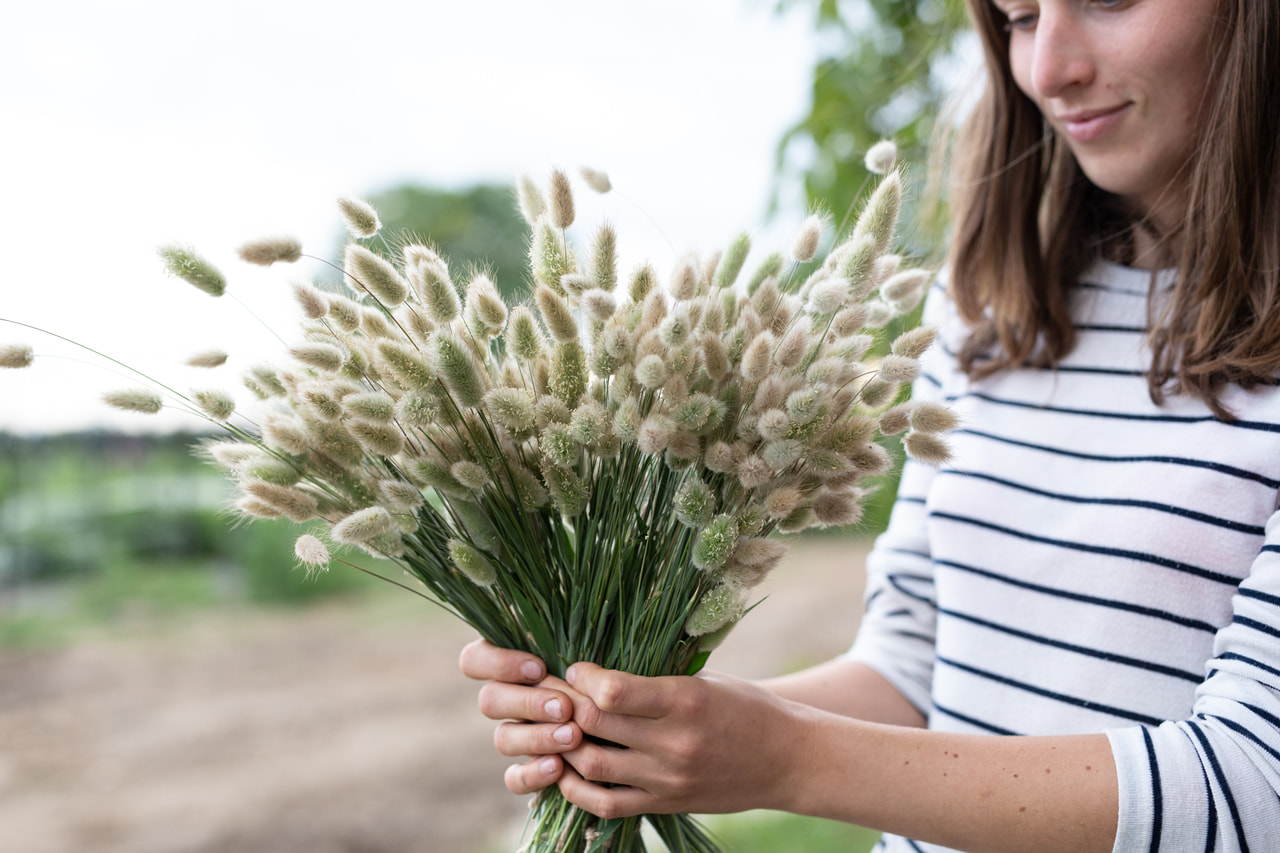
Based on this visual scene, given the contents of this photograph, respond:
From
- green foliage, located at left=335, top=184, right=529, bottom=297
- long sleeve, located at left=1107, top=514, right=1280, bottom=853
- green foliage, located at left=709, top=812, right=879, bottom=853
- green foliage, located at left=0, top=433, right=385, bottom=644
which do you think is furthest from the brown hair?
green foliage, located at left=335, top=184, right=529, bottom=297

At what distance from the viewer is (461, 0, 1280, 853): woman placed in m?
0.69

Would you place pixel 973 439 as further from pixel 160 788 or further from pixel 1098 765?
pixel 160 788

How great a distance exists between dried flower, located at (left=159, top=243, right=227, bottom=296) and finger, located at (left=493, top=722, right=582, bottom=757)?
0.40m

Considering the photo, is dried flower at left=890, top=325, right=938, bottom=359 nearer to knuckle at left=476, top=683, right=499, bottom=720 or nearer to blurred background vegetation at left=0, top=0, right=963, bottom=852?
knuckle at left=476, top=683, right=499, bottom=720

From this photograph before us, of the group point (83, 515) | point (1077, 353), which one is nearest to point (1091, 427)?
point (1077, 353)

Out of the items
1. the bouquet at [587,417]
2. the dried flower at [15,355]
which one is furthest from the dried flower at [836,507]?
the dried flower at [15,355]

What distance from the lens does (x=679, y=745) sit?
0.69 metres

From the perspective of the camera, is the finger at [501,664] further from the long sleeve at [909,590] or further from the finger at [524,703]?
the long sleeve at [909,590]

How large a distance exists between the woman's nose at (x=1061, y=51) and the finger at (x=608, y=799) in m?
0.69

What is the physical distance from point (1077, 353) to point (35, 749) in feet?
14.8

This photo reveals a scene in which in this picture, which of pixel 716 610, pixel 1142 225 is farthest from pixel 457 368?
pixel 1142 225

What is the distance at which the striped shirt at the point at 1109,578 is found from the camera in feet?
2.21

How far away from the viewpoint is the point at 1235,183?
0.82m

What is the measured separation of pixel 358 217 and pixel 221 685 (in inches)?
190
